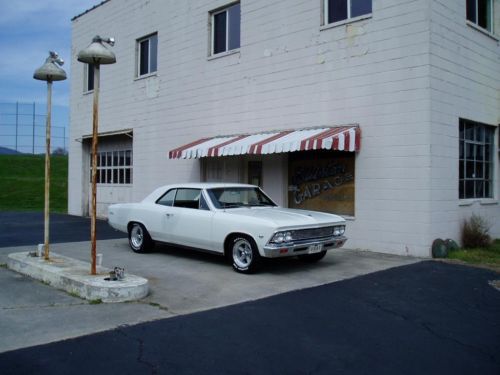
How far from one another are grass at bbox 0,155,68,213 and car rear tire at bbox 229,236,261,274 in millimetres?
16712

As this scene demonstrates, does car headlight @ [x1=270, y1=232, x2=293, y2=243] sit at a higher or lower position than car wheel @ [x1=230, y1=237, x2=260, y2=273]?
higher

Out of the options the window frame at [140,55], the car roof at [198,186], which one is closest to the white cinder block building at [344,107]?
the window frame at [140,55]

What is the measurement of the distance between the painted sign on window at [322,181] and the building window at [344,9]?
2948mm

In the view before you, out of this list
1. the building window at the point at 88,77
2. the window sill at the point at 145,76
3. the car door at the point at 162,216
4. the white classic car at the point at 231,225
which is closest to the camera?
the white classic car at the point at 231,225

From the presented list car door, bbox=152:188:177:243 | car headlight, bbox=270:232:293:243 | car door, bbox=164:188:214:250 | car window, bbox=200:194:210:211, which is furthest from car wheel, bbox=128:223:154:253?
car headlight, bbox=270:232:293:243

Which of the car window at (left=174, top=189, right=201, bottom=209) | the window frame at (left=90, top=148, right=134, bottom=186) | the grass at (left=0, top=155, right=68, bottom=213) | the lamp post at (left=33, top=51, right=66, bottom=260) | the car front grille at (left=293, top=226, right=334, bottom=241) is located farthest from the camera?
the grass at (left=0, top=155, right=68, bottom=213)

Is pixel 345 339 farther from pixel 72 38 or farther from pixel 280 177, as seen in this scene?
pixel 72 38

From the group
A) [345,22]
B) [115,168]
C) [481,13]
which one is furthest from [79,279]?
[115,168]

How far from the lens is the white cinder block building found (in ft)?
32.3

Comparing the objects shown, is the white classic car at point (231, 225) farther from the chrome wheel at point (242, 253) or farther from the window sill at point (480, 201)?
the window sill at point (480, 201)

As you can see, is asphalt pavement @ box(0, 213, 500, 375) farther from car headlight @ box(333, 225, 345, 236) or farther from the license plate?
car headlight @ box(333, 225, 345, 236)

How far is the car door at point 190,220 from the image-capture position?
337 inches

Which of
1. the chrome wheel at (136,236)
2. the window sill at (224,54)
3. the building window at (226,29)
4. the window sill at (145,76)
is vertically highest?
the building window at (226,29)

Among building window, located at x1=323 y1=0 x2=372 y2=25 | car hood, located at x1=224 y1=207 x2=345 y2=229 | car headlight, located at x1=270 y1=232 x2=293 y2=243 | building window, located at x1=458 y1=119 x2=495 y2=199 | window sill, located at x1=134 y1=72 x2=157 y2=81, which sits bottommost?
car headlight, located at x1=270 y1=232 x2=293 y2=243
